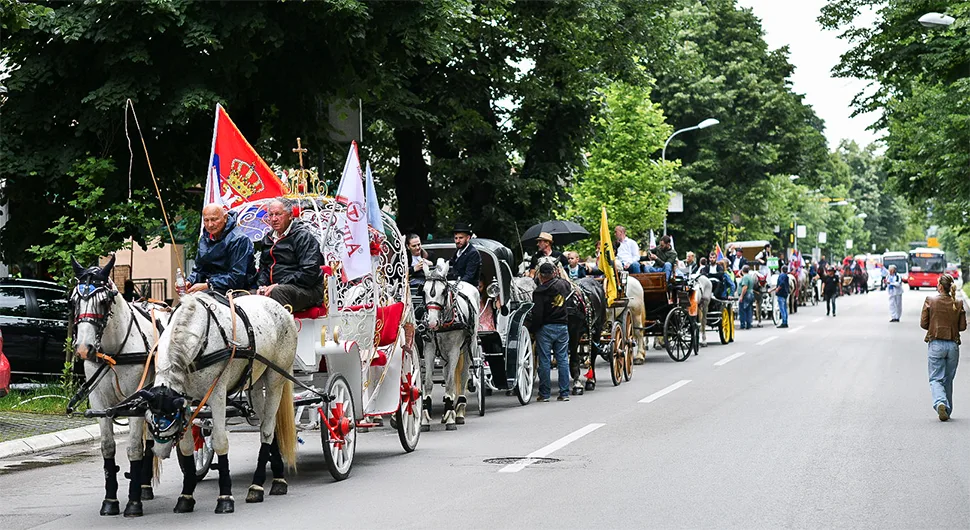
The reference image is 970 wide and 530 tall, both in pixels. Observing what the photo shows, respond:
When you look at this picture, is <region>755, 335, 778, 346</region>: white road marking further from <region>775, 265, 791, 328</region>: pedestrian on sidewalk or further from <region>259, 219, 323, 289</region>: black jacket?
<region>259, 219, 323, 289</region>: black jacket

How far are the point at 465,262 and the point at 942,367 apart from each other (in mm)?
5976

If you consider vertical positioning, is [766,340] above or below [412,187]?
below

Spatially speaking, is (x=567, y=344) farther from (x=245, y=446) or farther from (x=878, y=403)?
(x=245, y=446)

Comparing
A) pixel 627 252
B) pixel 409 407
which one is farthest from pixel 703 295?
pixel 409 407

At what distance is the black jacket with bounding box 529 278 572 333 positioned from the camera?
1872cm

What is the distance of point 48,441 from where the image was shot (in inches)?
591

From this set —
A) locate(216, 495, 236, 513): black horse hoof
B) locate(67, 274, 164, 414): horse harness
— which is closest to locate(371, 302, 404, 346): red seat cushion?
locate(67, 274, 164, 414): horse harness

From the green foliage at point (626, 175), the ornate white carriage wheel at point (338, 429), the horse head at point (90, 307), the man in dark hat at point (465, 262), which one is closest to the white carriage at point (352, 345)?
the ornate white carriage wheel at point (338, 429)

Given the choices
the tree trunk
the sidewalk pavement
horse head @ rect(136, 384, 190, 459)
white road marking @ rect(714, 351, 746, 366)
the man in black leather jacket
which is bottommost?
the sidewalk pavement

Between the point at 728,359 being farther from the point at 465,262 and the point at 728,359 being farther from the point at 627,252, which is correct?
the point at 465,262

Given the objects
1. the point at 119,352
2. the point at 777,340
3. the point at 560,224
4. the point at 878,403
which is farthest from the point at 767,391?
the point at 777,340

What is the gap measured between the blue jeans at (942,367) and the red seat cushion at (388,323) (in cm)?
685

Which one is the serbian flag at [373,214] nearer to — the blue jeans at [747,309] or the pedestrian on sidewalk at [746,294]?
the pedestrian on sidewalk at [746,294]

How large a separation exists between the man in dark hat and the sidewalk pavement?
4.62 m
